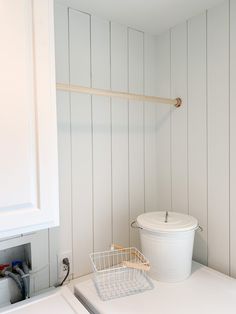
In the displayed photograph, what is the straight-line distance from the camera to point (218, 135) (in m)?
1.38

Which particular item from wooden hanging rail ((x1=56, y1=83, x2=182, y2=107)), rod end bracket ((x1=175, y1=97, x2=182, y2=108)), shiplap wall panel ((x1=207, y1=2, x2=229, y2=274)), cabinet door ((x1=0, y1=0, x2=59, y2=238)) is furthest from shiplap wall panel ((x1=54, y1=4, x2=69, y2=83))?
shiplap wall panel ((x1=207, y1=2, x2=229, y2=274))

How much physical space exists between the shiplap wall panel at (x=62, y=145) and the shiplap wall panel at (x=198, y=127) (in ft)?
2.30

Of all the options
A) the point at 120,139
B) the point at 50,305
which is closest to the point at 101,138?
the point at 120,139

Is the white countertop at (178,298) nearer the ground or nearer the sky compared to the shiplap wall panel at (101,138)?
nearer the ground

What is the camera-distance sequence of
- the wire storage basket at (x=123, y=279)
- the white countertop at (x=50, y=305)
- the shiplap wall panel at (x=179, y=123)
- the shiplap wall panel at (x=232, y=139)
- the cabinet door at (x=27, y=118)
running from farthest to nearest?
the shiplap wall panel at (x=179, y=123), the shiplap wall panel at (x=232, y=139), the wire storage basket at (x=123, y=279), the white countertop at (x=50, y=305), the cabinet door at (x=27, y=118)

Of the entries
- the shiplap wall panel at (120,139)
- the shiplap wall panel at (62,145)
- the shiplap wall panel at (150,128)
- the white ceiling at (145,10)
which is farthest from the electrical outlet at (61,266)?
the white ceiling at (145,10)

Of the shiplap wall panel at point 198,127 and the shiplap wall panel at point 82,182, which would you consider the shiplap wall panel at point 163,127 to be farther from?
the shiplap wall panel at point 82,182

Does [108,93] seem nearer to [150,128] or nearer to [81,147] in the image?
[81,147]

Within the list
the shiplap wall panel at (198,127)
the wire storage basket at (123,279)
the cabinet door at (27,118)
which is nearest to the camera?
the cabinet door at (27,118)

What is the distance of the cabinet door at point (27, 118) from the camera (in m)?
0.84

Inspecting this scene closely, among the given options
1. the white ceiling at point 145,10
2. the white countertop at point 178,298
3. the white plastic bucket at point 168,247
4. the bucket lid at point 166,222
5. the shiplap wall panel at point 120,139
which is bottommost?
the white countertop at point 178,298

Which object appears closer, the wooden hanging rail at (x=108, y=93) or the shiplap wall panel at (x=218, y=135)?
the wooden hanging rail at (x=108, y=93)

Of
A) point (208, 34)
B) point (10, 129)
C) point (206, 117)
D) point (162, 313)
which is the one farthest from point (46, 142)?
point (208, 34)

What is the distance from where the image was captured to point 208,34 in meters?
1.41
